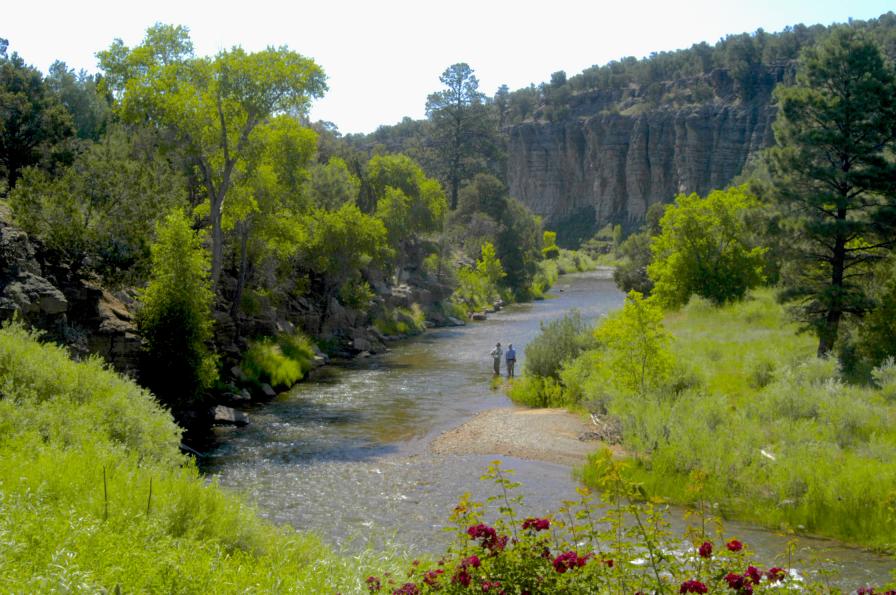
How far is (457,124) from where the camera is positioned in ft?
295

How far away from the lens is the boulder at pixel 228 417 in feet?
74.1

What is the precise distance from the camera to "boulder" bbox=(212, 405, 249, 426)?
22.6m

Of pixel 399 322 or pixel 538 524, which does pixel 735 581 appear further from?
pixel 399 322

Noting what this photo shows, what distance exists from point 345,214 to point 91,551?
33.8 metres

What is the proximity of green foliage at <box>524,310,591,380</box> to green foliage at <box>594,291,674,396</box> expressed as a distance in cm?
529

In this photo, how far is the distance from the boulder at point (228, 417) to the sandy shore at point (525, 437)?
21.9 ft

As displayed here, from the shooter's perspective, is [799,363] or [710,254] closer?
[799,363]

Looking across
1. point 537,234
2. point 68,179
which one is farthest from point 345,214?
point 537,234

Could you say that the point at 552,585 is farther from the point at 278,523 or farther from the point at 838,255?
the point at 838,255

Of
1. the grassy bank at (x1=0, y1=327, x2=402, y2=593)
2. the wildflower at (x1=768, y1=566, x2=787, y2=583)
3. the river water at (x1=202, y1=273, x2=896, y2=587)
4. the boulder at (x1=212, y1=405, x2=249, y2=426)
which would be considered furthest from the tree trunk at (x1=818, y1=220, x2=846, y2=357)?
the wildflower at (x1=768, y1=566, x2=787, y2=583)

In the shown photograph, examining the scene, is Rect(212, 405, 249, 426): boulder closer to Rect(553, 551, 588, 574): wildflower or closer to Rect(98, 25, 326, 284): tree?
Rect(98, 25, 326, 284): tree

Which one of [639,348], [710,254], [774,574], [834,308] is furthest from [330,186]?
[774,574]

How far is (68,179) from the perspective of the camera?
2314cm

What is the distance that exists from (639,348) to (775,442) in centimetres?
557
